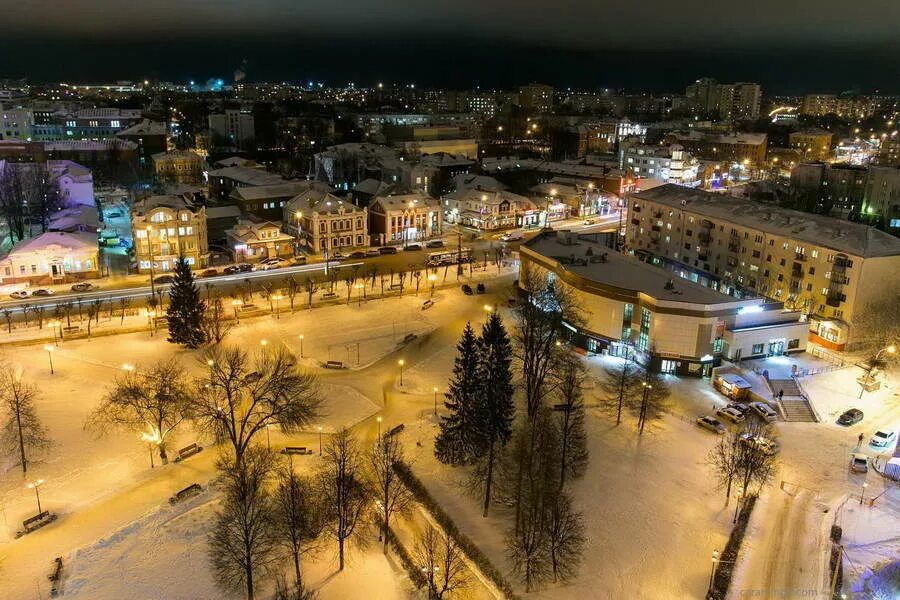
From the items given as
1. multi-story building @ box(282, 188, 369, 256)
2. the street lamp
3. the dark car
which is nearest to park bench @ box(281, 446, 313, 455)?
the street lamp

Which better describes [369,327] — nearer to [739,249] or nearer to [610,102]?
[739,249]

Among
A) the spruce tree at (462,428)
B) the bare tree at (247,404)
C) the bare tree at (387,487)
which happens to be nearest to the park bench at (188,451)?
the bare tree at (247,404)

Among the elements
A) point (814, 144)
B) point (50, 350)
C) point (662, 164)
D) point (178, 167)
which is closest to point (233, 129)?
point (178, 167)

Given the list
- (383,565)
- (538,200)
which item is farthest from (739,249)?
(383,565)

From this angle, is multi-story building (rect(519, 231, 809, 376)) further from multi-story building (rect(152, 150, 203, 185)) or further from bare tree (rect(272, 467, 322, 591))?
multi-story building (rect(152, 150, 203, 185))

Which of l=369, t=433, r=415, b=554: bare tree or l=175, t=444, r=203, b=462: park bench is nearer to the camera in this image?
l=369, t=433, r=415, b=554: bare tree
